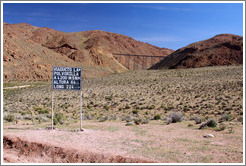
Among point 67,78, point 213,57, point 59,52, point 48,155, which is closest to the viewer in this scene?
point 48,155

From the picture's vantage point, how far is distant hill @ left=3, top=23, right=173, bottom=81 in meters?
70.6

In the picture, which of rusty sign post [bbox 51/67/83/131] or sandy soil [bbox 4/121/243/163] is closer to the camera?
sandy soil [bbox 4/121/243/163]

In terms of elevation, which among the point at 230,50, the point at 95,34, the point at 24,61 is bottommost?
the point at 24,61

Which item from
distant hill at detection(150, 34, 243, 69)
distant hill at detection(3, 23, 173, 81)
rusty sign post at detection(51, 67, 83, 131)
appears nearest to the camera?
rusty sign post at detection(51, 67, 83, 131)

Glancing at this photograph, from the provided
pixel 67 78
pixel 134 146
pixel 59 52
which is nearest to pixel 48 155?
pixel 134 146

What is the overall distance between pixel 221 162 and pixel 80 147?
178 inches

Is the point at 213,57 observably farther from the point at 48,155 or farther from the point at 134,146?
the point at 48,155

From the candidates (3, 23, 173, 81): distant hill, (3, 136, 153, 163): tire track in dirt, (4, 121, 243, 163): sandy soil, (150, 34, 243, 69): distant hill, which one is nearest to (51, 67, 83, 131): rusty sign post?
(4, 121, 243, 163): sandy soil

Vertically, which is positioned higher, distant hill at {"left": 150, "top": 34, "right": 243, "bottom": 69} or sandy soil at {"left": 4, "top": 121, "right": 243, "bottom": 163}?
distant hill at {"left": 150, "top": 34, "right": 243, "bottom": 69}

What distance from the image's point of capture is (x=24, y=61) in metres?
72.4

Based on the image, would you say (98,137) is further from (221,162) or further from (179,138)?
(221,162)

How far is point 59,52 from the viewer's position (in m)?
114

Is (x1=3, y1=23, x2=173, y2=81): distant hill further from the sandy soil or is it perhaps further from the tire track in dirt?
the tire track in dirt

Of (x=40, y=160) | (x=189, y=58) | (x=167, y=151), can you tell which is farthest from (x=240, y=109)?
(x=189, y=58)
